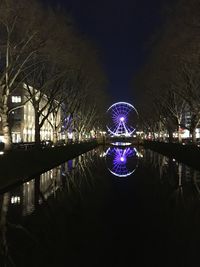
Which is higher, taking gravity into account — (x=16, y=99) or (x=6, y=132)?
(x=16, y=99)

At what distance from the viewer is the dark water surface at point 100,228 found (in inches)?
339

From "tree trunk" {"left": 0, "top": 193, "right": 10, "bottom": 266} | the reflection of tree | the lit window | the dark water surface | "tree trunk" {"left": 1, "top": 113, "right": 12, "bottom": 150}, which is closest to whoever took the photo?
the reflection of tree

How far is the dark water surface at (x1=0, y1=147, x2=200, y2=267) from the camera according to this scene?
8617mm

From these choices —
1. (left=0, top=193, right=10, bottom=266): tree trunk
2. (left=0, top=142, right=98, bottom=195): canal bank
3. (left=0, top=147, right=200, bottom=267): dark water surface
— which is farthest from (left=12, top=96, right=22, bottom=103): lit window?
(left=0, top=193, right=10, bottom=266): tree trunk

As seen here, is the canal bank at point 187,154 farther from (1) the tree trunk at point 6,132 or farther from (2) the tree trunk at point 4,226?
(2) the tree trunk at point 4,226

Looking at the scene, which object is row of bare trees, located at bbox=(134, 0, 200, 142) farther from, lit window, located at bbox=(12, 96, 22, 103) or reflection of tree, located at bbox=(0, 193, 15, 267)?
lit window, located at bbox=(12, 96, 22, 103)

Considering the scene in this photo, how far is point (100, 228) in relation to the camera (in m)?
11.4

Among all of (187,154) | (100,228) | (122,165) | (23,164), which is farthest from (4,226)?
(187,154)

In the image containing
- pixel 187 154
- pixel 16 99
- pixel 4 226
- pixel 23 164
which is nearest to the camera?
pixel 4 226

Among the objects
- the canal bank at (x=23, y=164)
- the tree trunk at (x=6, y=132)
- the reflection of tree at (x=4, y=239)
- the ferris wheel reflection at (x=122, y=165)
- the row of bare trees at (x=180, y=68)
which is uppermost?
the row of bare trees at (x=180, y=68)

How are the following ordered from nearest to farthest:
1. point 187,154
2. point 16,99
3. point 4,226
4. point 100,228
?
point 100,228, point 4,226, point 187,154, point 16,99

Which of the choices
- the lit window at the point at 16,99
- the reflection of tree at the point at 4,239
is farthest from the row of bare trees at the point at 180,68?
the lit window at the point at 16,99

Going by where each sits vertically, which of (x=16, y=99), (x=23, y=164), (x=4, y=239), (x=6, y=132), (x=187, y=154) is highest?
(x=16, y=99)

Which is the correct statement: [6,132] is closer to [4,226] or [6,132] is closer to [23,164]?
[23,164]
